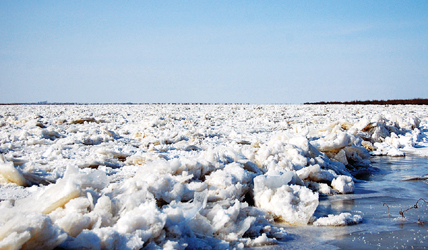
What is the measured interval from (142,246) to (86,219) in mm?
402

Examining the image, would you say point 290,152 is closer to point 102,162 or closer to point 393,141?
point 102,162

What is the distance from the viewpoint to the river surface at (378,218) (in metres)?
2.39

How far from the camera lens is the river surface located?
239 cm

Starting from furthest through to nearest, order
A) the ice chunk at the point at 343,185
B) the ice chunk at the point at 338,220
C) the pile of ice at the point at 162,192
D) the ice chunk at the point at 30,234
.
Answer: the ice chunk at the point at 343,185 → the ice chunk at the point at 338,220 → the pile of ice at the point at 162,192 → the ice chunk at the point at 30,234

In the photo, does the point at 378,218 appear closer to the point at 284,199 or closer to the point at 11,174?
the point at 284,199

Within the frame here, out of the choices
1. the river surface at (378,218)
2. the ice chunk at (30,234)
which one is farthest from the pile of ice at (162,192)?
the river surface at (378,218)

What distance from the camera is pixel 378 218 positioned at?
9.59 ft

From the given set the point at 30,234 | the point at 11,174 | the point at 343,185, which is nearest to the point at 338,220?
the point at 343,185

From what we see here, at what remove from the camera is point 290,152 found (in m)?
4.41

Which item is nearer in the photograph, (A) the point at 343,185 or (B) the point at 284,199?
(B) the point at 284,199

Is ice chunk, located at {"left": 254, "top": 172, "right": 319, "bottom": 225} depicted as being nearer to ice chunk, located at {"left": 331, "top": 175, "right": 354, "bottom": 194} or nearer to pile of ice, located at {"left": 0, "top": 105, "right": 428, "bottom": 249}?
pile of ice, located at {"left": 0, "top": 105, "right": 428, "bottom": 249}

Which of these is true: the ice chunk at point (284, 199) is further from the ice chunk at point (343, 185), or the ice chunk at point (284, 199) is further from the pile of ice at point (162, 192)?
the ice chunk at point (343, 185)

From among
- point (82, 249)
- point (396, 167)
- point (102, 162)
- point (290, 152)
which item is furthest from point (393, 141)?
point (82, 249)

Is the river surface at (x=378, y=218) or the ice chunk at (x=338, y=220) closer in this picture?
the river surface at (x=378, y=218)
